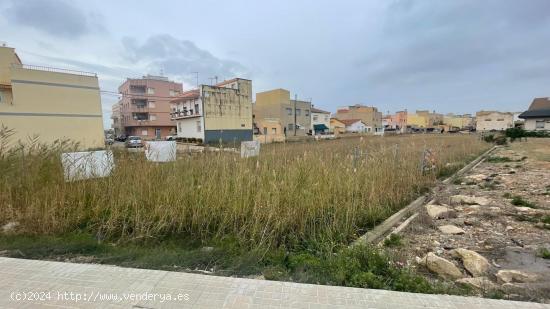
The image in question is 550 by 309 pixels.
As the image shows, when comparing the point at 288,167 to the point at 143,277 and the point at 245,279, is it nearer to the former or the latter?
the point at 245,279

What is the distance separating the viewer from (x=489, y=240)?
388cm

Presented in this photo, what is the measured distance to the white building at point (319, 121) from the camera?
57419 mm

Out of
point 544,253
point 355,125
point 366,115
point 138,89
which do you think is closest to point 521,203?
point 544,253

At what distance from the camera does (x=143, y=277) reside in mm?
2621

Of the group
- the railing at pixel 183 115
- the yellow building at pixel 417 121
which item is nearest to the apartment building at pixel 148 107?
the railing at pixel 183 115

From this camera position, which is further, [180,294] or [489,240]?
[489,240]

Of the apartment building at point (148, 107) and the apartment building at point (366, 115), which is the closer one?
the apartment building at point (148, 107)

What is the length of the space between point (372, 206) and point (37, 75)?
31708mm

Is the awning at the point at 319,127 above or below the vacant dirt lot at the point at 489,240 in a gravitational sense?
above

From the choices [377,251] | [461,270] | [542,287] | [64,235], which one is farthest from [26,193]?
[542,287]

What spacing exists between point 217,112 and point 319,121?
29.6 metres

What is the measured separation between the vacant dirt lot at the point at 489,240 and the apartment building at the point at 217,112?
97.9 ft

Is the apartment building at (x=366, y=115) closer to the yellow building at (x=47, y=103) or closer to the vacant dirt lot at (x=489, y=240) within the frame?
the yellow building at (x=47, y=103)

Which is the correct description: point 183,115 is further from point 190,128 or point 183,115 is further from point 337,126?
point 337,126
